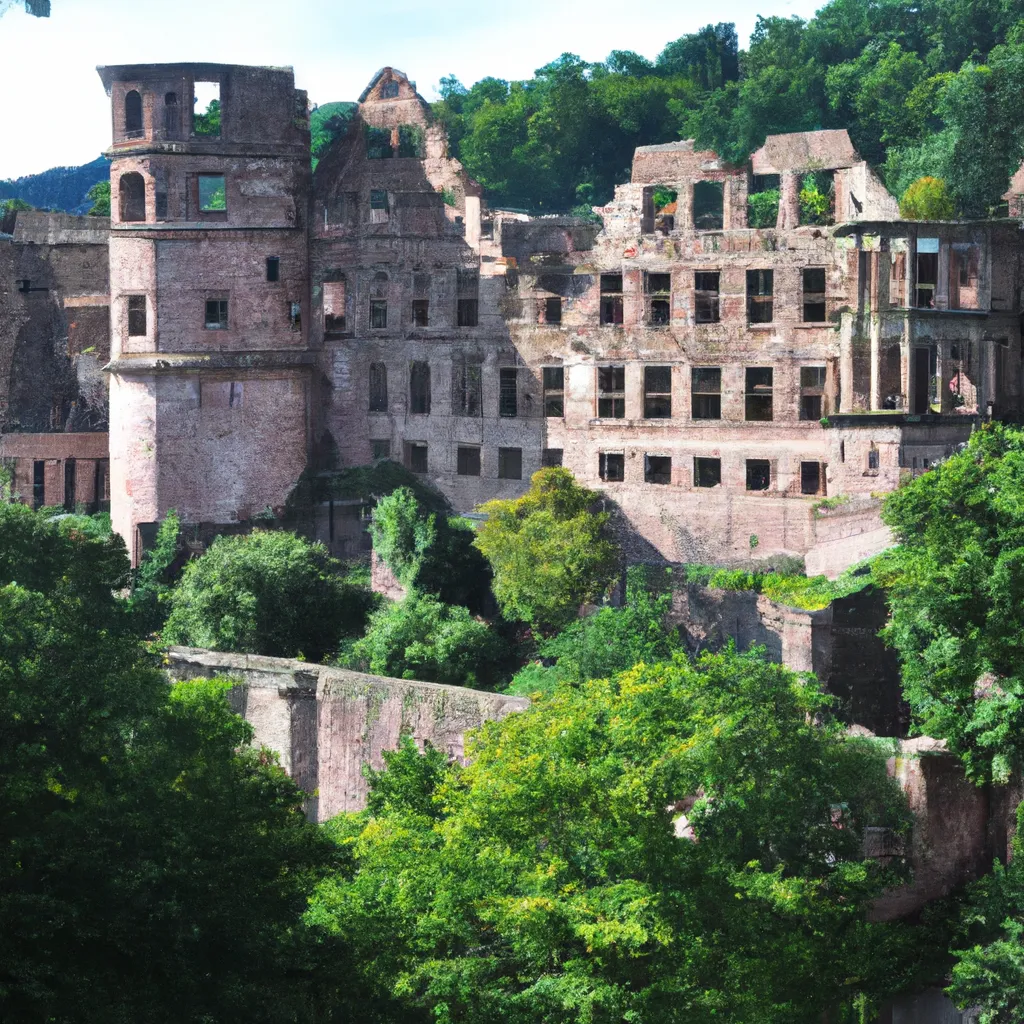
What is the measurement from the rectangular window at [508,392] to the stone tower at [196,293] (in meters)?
5.41

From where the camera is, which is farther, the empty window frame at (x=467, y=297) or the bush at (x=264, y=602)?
the empty window frame at (x=467, y=297)

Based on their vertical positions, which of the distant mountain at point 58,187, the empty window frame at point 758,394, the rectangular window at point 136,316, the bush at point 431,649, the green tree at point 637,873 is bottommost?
the green tree at point 637,873

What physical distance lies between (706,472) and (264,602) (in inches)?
414

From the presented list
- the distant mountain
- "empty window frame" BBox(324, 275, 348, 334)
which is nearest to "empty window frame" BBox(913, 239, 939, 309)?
"empty window frame" BBox(324, 275, 348, 334)

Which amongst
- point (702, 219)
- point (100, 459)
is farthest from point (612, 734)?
point (100, 459)

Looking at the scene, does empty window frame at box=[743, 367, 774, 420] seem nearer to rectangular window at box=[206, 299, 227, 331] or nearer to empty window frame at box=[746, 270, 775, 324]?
empty window frame at box=[746, 270, 775, 324]

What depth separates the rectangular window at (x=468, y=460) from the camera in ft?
178

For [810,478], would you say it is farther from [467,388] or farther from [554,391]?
[467,388]

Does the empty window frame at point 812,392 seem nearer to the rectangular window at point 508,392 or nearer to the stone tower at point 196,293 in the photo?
the rectangular window at point 508,392

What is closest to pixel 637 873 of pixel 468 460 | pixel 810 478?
pixel 810 478

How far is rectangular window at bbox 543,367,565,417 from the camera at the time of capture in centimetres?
5306

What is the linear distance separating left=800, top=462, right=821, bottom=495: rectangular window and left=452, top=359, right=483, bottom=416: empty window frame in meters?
8.76

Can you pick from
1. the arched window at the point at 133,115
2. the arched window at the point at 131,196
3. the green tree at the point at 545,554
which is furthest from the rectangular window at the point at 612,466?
the arched window at the point at 133,115

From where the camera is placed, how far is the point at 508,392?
2116 inches
